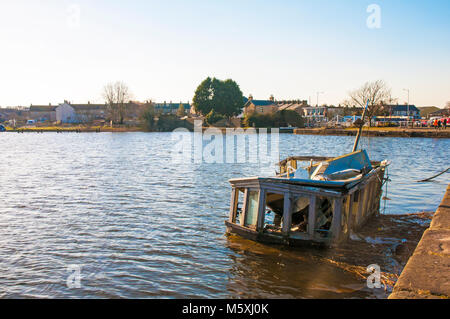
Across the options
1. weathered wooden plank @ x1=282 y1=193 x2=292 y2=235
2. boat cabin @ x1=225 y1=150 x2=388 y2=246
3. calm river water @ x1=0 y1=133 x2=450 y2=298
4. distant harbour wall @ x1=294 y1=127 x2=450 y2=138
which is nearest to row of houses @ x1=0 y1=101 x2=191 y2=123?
distant harbour wall @ x1=294 y1=127 x2=450 y2=138

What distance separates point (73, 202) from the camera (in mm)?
22609

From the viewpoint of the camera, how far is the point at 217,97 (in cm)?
12506

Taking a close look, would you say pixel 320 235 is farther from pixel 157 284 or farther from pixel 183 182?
pixel 183 182

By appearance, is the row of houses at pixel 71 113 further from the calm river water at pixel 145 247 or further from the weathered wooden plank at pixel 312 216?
the weathered wooden plank at pixel 312 216

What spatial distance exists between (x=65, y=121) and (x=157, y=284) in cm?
17216

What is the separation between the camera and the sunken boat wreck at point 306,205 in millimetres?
13008

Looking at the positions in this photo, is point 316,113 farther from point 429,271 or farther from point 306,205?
point 429,271

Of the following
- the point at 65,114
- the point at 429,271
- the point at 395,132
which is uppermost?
the point at 65,114

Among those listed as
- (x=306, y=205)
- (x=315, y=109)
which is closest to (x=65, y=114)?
(x=315, y=109)

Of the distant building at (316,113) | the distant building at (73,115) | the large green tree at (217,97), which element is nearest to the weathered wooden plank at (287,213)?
the large green tree at (217,97)

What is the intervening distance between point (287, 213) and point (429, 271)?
6009 millimetres

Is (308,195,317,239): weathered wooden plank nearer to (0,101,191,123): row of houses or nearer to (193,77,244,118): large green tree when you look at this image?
(193,77,244,118): large green tree

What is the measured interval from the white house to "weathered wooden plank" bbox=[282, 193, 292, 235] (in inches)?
6736

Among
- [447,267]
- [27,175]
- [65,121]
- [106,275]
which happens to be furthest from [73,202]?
[65,121]
